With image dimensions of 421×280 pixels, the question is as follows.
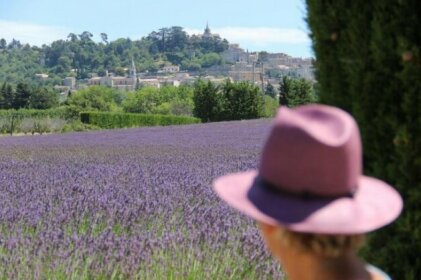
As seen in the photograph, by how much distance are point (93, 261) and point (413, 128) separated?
1771 mm

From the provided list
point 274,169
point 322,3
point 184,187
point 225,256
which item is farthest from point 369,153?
point 184,187

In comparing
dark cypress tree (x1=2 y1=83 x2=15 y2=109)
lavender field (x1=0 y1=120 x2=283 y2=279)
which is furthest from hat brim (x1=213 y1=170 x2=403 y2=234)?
dark cypress tree (x1=2 y1=83 x2=15 y2=109)

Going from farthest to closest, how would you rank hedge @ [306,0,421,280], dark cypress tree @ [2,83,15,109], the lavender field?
dark cypress tree @ [2,83,15,109] < the lavender field < hedge @ [306,0,421,280]

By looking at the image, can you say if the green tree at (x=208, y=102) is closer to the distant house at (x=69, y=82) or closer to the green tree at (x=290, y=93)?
the green tree at (x=290, y=93)

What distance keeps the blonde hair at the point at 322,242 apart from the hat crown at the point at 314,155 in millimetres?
81

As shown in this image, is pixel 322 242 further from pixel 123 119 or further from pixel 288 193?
pixel 123 119

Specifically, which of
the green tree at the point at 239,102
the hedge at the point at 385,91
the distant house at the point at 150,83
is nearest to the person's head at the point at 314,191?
the hedge at the point at 385,91

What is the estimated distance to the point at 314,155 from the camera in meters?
1.45

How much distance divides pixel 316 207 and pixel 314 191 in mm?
33

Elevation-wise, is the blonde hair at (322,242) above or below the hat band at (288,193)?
below

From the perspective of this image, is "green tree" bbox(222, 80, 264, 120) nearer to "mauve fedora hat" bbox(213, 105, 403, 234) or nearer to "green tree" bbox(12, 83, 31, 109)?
"green tree" bbox(12, 83, 31, 109)

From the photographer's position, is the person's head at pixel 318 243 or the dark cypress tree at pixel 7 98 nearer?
the person's head at pixel 318 243

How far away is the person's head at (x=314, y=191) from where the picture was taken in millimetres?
1427

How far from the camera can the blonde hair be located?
1439mm
